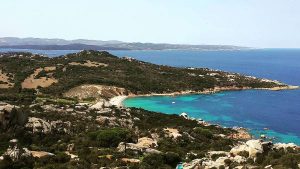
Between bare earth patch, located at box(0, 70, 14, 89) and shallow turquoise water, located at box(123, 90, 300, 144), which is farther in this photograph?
bare earth patch, located at box(0, 70, 14, 89)

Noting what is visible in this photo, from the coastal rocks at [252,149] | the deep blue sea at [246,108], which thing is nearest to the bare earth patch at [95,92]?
the deep blue sea at [246,108]

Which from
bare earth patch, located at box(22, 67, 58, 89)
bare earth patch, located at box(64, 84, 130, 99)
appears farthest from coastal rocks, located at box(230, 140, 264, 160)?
bare earth patch, located at box(22, 67, 58, 89)

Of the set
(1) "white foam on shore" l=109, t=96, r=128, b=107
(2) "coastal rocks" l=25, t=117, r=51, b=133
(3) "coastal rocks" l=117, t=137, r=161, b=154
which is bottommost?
(1) "white foam on shore" l=109, t=96, r=128, b=107

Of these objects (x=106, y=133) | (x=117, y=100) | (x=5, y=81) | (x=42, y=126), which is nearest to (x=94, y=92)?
(x=117, y=100)

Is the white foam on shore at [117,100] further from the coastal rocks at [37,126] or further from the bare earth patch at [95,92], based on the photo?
the coastal rocks at [37,126]

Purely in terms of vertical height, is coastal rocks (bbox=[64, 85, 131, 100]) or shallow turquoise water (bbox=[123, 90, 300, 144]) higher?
coastal rocks (bbox=[64, 85, 131, 100])

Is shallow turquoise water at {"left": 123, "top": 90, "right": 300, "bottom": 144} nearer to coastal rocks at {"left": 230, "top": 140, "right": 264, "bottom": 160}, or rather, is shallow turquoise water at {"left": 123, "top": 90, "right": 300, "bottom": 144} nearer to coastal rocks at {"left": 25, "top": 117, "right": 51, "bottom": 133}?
coastal rocks at {"left": 230, "top": 140, "right": 264, "bottom": 160}

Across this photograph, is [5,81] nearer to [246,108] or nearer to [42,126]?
[246,108]
